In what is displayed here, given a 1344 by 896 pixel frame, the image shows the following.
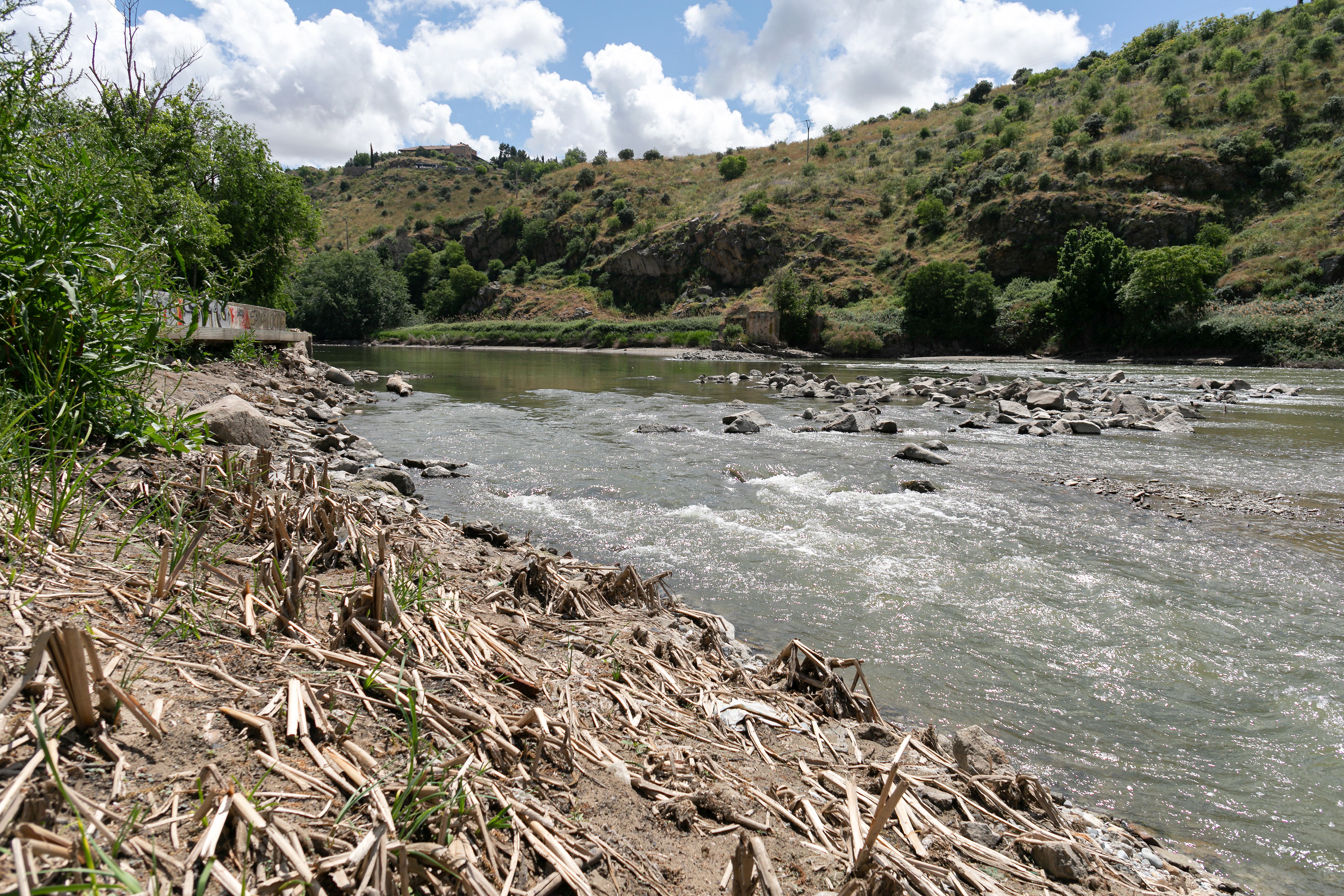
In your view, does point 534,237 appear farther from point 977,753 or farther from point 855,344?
point 977,753

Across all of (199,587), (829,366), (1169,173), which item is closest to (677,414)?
(199,587)

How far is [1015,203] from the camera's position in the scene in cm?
6769

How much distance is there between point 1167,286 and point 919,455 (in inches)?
1762

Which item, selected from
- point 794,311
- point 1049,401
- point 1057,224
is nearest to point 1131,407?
point 1049,401

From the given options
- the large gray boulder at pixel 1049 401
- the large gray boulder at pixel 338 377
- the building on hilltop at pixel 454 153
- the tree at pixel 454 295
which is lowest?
the large gray boulder at pixel 1049 401

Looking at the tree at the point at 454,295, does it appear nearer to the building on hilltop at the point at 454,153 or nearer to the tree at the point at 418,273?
the tree at the point at 418,273

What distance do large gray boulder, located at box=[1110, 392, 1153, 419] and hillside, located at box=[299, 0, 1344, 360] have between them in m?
30.0

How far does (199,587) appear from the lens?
10.1 feet

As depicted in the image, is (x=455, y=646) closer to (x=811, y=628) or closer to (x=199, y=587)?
(x=199, y=587)

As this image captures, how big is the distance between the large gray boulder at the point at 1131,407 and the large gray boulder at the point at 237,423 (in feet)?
71.1

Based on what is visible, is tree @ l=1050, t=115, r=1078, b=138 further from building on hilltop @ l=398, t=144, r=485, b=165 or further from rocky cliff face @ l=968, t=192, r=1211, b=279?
building on hilltop @ l=398, t=144, r=485, b=165

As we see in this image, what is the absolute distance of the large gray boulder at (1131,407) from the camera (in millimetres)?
20062

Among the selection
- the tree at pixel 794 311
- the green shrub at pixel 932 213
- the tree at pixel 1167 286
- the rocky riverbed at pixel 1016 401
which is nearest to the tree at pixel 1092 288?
the tree at pixel 1167 286

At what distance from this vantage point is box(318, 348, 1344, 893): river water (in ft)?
14.5
